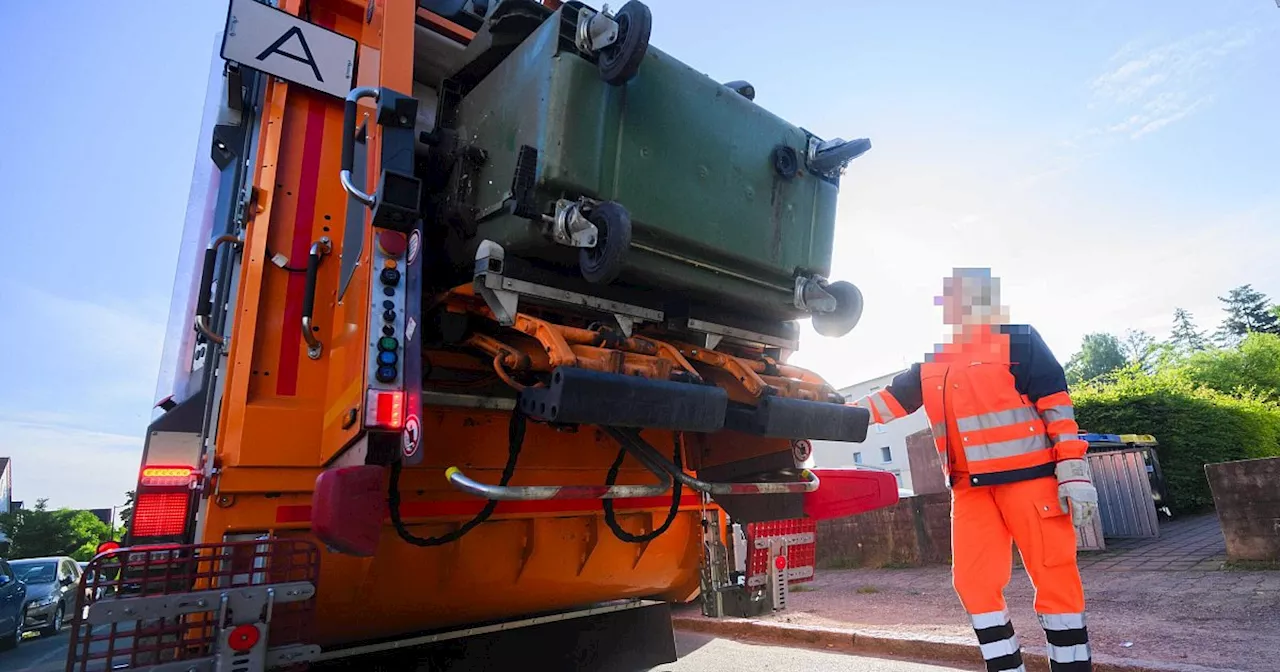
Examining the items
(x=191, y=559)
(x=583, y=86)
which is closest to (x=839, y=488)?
(x=583, y=86)

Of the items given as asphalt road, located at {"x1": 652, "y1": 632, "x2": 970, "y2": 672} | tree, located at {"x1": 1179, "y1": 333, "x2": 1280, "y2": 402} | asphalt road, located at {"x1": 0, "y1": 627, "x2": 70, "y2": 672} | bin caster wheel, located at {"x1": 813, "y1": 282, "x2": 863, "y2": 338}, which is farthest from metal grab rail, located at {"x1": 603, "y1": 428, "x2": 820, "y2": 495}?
tree, located at {"x1": 1179, "y1": 333, "x2": 1280, "y2": 402}

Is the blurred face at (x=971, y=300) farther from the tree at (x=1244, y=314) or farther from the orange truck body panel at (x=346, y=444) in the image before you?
the tree at (x=1244, y=314)

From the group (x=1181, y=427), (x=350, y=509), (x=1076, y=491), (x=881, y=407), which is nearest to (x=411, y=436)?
(x=350, y=509)

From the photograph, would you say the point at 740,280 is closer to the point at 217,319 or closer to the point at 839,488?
the point at 839,488

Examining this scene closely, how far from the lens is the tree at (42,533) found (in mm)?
22766

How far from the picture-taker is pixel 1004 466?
→ 2.70m

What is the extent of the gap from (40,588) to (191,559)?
12.4 m

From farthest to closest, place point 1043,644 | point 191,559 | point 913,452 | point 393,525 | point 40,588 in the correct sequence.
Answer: point 913,452, point 40,588, point 1043,644, point 393,525, point 191,559

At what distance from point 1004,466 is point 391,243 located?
2.48 m

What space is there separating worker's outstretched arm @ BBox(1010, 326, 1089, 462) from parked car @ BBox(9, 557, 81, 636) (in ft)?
41.3

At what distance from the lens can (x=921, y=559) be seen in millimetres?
8234

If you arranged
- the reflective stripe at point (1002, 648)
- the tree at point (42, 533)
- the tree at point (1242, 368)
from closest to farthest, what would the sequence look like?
1. the reflective stripe at point (1002, 648)
2. the tree at point (42, 533)
3. the tree at point (1242, 368)

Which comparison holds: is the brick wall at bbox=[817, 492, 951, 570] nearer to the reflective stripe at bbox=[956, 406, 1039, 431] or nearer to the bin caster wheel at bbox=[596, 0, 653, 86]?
the reflective stripe at bbox=[956, 406, 1039, 431]

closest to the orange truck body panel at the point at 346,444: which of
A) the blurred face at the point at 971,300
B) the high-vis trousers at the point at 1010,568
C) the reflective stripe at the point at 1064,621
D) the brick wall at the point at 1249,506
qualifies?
the high-vis trousers at the point at 1010,568
